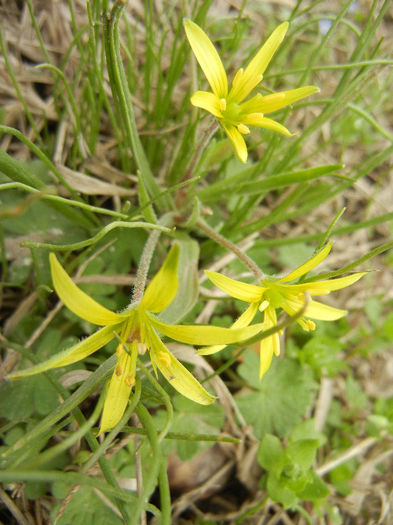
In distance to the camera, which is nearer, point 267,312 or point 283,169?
point 267,312

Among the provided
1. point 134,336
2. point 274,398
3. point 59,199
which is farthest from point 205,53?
point 274,398

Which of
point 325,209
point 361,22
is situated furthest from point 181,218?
point 361,22

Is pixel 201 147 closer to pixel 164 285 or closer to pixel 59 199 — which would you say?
pixel 59 199

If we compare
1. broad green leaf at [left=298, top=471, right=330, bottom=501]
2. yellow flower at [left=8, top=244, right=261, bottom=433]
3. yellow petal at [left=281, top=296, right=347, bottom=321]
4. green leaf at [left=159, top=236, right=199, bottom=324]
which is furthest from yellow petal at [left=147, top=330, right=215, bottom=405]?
broad green leaf at [left=298, top=471, right=330, bottom=501]

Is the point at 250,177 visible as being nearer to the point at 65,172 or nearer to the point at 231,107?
the point at 231,107

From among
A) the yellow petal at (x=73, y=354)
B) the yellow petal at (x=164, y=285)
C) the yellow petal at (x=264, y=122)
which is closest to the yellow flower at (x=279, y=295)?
the yellow petal at (x=164, y=285)

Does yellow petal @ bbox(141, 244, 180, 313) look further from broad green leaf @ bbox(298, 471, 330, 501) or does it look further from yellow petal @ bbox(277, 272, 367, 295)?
broad green leaf @ bbox(298, 471, 330, 501)
